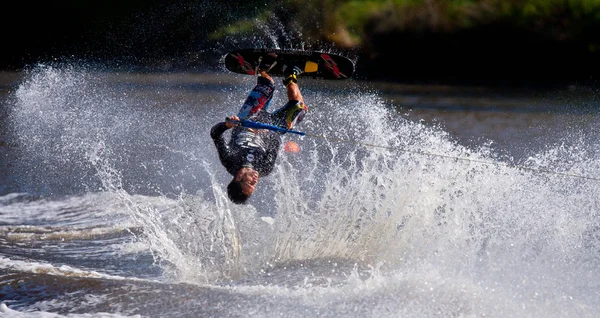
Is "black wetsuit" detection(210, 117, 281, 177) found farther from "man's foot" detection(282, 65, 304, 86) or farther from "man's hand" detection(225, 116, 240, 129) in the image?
"man's foot" detection(282, 65, 304, 86)

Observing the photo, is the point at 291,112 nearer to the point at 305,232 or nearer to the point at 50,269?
the point at 305,232

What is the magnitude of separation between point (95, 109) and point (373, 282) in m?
6.99

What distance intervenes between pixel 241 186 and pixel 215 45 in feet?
35.4

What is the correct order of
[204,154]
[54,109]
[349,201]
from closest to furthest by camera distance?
[349,201]
[204,154]
[54,109]

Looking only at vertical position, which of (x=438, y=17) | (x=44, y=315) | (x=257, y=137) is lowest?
(x=44, y=315)

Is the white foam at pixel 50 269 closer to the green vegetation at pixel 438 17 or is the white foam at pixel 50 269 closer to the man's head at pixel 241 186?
the man's head at pixel 241 186

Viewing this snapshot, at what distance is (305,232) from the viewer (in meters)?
6.70

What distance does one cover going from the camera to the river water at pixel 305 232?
5520 mm

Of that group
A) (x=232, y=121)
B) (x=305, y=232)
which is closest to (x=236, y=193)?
(x=232, y=121)

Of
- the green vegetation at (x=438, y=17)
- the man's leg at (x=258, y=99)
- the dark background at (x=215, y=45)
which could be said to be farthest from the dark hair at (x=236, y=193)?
the green vegetation at (x=438, y=17)

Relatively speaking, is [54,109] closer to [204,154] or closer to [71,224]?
[204,154]

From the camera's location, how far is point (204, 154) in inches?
372

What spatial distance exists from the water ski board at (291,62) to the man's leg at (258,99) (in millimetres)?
209

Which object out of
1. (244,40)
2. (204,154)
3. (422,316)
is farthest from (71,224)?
(244,40)
